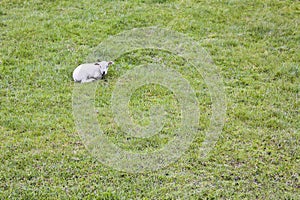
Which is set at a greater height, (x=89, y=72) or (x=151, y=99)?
(x=89, y=72)

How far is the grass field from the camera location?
4379 mm

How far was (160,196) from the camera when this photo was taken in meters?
4.22

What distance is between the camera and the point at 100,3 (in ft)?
28.2

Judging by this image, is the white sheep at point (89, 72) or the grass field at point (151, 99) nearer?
the grass field at point (151, 99)

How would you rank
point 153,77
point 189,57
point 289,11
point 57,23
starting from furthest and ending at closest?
1. point 289,11
2. point 57,23
3. point 189,57
4. point 153,77

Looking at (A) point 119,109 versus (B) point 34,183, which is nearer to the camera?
(B) point 34,183

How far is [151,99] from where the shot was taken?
5836 millimetres

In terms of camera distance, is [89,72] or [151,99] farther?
[89,72]

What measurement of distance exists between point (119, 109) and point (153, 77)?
38.0 inches

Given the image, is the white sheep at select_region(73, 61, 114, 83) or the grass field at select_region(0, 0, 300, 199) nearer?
the grass field at select_region(0, 0, 300, 199)

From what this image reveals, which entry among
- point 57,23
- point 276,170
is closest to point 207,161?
point 276,170

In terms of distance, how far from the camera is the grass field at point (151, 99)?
4.38m

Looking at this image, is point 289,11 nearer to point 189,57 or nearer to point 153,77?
point 189,57

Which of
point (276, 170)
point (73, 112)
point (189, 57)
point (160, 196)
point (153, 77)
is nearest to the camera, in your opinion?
point (160, 196)
